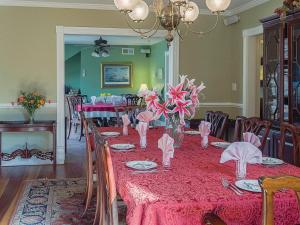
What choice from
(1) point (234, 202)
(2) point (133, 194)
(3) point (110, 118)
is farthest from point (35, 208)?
(3) point (110, 118)

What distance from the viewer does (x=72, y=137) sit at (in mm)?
8805

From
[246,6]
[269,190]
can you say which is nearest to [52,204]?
[269,190]

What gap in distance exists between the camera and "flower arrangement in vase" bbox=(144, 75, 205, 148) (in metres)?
2.71

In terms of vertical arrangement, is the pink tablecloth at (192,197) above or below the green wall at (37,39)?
below

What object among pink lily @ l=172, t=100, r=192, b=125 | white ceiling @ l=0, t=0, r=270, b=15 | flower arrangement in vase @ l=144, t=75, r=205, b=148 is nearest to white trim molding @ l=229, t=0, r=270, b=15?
white ceiling @ l=0, t=0, r=270, b=15

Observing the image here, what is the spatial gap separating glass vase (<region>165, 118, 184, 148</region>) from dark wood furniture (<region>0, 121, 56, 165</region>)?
118 inches

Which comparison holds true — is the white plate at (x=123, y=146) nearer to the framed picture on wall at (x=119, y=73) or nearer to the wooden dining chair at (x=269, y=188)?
the wooden dining chair at (x=269, y=188)

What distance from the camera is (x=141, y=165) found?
2299 mm

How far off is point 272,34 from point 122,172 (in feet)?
9.80

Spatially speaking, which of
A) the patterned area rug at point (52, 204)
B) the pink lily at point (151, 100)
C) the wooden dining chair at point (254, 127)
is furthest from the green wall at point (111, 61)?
the pink lily at point (151, 100)

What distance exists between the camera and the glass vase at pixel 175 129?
295 centimetres

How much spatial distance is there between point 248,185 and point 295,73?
99.6 inches

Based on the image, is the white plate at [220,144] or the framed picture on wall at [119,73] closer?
the white plate at [220,144]

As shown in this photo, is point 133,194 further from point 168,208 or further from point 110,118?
point 110,118
